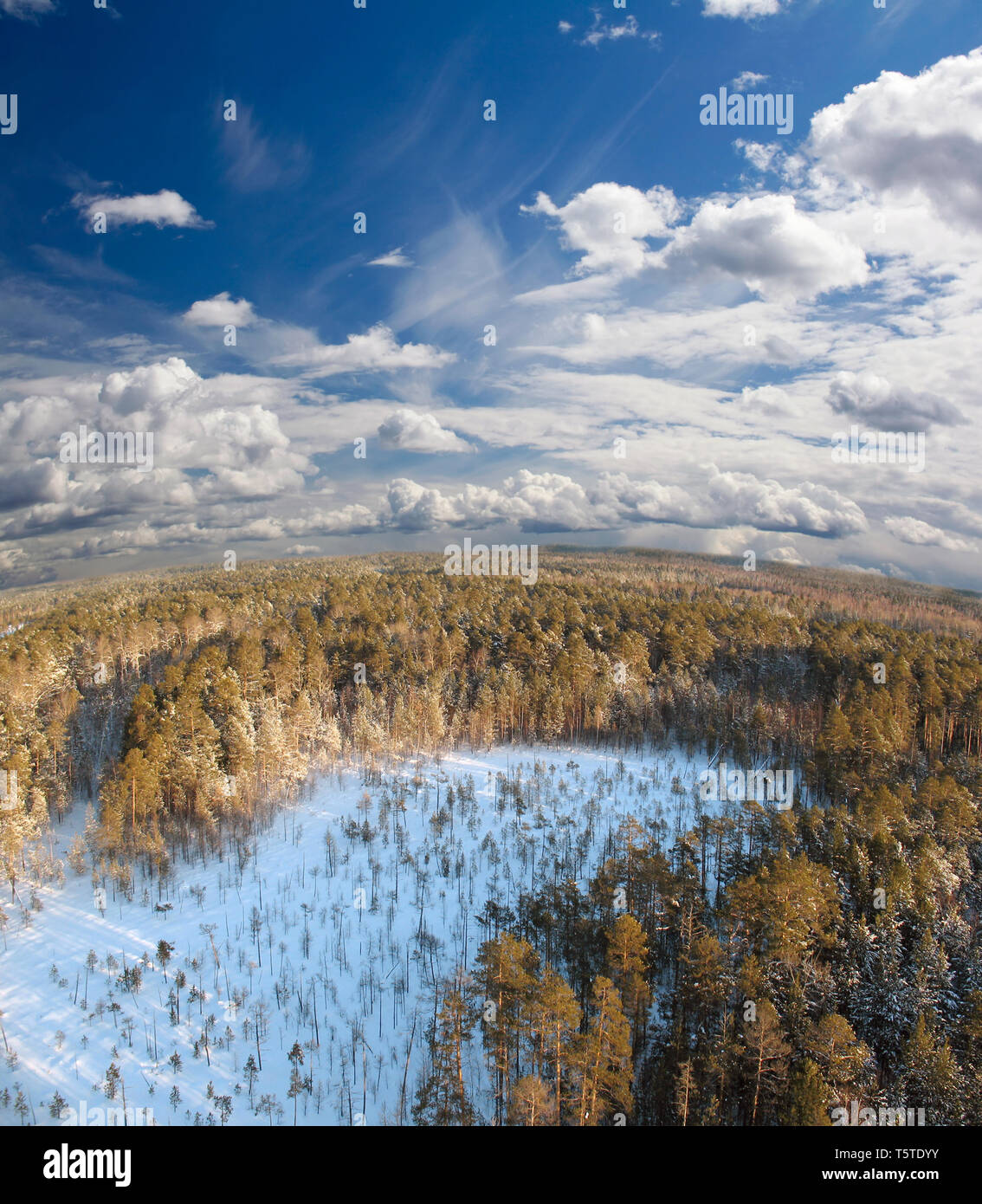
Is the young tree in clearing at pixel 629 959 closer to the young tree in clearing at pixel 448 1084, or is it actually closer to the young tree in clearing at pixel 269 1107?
the young tree in clearing at pixel 448 1084

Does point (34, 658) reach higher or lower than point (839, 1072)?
higher

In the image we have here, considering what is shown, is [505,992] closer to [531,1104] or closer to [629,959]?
[531,1104]

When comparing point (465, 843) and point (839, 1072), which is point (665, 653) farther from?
point (839, 1072)

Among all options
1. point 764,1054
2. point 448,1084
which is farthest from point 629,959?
point 448,1084

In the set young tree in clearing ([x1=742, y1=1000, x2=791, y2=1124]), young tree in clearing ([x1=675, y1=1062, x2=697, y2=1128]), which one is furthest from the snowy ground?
young tree in clearing ([x1=742, y1=1000, x2=791, y2=1124])

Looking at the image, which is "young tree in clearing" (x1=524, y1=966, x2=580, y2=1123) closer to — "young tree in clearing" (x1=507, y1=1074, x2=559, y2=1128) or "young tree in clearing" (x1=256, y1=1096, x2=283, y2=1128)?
"young tree in clearing" (x1=507, y1=1074, x2=559, y2=1128)

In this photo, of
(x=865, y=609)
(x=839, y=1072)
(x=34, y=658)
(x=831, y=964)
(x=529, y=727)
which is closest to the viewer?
(x=839, y=1072)
